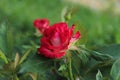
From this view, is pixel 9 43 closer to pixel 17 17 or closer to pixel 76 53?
pixel 76 53

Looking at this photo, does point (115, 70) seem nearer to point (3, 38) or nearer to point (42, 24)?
point (3, 38)

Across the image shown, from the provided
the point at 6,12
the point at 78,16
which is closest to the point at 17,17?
the point at 6,12

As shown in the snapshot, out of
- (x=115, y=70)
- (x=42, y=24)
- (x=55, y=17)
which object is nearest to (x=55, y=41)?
(x=115, y=70)

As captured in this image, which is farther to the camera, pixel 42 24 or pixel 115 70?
pixel 42 24

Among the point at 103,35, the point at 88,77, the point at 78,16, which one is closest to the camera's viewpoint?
the point at 88,77

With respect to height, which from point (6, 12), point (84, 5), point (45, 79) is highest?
point (45, 79)

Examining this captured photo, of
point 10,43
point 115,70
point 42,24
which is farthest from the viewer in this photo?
point 42,24
